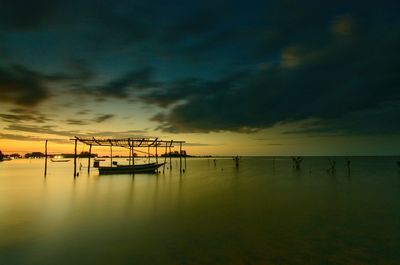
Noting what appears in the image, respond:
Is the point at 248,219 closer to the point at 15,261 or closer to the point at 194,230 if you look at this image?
the point at 194,230

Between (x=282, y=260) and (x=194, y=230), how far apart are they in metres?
4.39

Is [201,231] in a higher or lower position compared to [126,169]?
lower

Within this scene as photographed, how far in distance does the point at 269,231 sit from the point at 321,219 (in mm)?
3693

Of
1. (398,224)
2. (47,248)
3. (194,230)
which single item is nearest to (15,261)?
(47,248)

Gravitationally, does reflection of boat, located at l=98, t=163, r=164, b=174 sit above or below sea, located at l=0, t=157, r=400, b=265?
above

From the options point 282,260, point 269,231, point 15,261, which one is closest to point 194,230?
point 269,231

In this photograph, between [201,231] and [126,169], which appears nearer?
[201,231]

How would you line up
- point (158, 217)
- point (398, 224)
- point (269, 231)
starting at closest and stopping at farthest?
1. point (269, 231)
2. point (398, 224)
3. point (158, 217)

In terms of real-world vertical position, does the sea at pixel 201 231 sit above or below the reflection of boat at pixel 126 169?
below

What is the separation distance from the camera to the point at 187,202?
18812 millimetres

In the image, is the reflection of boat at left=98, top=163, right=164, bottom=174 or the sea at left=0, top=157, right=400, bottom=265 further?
the reflection of boat at left=98, top=163, right=164, bottom=174

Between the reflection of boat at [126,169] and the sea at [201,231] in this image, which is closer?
the sea at [201,231]

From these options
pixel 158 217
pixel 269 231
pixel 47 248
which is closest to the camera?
pixel 47 248

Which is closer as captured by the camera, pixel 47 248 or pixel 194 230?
pixel 47 248
